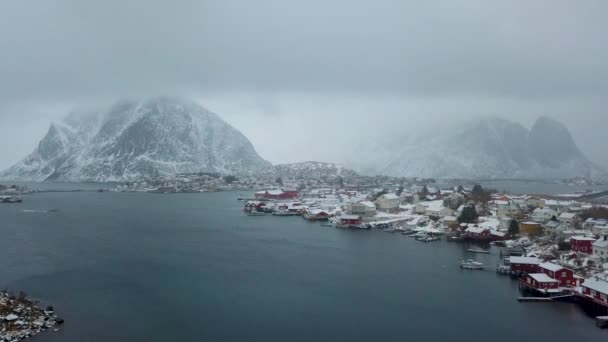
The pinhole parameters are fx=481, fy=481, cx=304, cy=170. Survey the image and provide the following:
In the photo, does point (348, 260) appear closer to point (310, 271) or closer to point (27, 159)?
point (310, 271)

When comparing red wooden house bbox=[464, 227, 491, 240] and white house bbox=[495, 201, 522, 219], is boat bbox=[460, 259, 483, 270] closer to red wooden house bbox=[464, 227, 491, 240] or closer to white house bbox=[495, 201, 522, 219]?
red wooden house bbox=[464, 227, 491, 240]

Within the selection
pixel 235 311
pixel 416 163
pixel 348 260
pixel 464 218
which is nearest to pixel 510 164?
pixel 416 163

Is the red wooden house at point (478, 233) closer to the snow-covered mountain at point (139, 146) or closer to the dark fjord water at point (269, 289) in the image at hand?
the dark fjord water at point (269, 289)

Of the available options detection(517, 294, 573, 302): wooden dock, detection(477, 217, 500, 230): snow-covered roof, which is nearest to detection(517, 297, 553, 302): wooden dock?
detection(517, 294, 573, 302): wooden dock

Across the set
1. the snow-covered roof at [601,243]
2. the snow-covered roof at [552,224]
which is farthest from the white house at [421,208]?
the snow-covered roof at [601,243]

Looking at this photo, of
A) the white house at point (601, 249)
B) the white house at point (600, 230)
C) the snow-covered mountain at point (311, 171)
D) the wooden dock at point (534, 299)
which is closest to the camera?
the wooden dock at point (534, 299)

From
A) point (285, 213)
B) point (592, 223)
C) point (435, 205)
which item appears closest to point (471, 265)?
point (592, 223)
